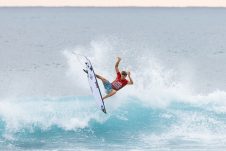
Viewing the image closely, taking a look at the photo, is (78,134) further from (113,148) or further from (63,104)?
(63,104)

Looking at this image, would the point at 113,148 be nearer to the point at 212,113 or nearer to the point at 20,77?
the point at 212,113

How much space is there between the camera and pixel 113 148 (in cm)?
2277

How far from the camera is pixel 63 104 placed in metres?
28.2

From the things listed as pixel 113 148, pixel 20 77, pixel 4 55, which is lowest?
pixel 113 148

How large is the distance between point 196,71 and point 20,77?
47.8 feet

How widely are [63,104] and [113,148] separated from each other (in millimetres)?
6074

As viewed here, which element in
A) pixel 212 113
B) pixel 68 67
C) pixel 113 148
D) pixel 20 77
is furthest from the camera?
pixel 68 67

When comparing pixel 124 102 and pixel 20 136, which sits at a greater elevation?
pixel 124 102

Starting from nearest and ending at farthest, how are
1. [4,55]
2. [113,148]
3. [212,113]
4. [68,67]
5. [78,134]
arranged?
1. [113,148]
2. [78,134]
3. [212,113]
4. [68,67]
5. [4,55]

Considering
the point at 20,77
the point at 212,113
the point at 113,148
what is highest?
the point at 20,77

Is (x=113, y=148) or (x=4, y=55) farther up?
(x=4, y=55)

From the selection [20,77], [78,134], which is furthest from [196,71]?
[78,134]

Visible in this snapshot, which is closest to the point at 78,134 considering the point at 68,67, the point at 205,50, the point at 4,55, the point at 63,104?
the point at 63,104

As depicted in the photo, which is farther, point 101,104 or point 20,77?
point 20,77
